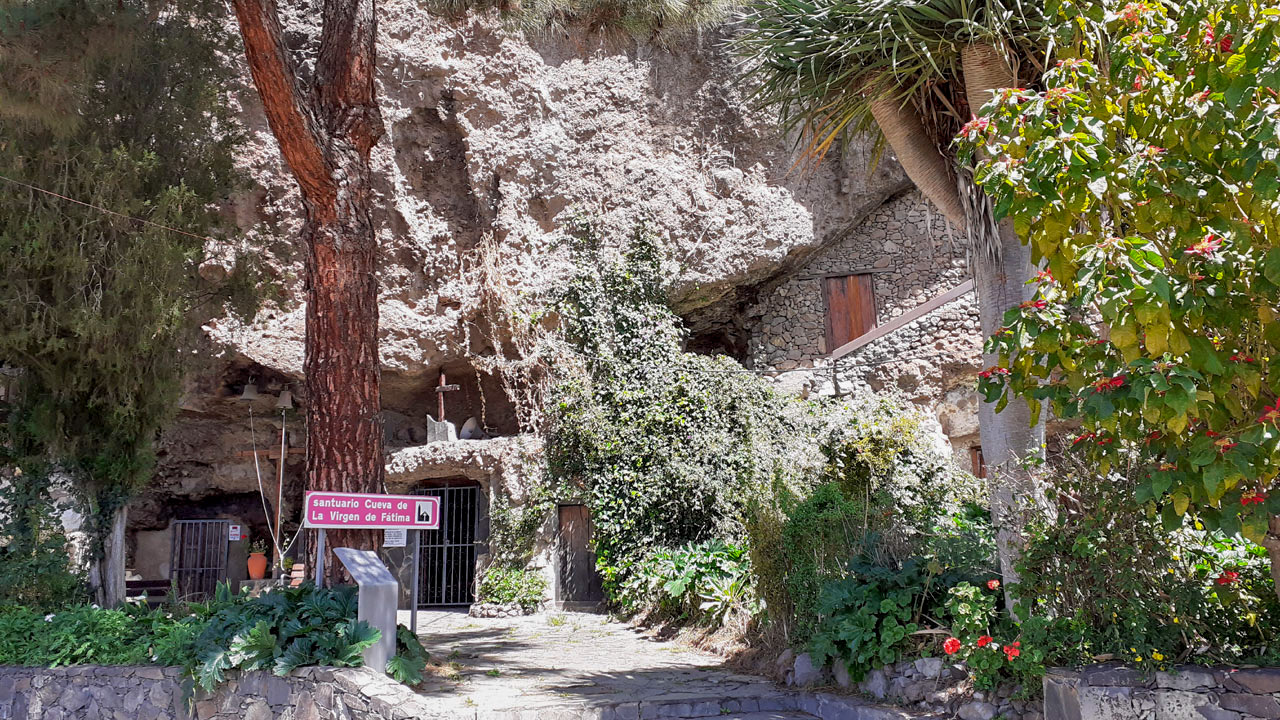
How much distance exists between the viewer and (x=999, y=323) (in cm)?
496

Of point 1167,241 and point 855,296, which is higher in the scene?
point 855,296

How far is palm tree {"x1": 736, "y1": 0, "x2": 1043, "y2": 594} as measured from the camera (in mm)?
4723

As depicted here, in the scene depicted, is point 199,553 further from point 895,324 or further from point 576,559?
point 895,324

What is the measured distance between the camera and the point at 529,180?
1194cm

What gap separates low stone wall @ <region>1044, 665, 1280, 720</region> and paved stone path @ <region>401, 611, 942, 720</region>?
927 mm

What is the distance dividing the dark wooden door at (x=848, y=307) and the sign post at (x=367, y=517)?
7605 millimetres

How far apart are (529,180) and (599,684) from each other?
7606 mm

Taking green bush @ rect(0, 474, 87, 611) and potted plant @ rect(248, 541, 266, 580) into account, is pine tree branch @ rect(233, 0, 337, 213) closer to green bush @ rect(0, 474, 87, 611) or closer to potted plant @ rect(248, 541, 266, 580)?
green bush @ rect(0, 474, 87, 611)

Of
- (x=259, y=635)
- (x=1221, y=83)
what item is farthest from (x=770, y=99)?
(x=259, y=635)

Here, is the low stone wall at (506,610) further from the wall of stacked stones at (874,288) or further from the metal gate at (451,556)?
the wall of stacked stones at (874,288)

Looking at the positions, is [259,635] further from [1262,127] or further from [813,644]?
[1262,127]

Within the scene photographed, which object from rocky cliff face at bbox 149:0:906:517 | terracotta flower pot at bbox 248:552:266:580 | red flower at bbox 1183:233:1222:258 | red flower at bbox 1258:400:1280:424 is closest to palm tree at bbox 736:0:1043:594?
red flower at bbox 1258:400:1280:424

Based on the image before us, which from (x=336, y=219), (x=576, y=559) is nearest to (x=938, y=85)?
(x=336, y=219)

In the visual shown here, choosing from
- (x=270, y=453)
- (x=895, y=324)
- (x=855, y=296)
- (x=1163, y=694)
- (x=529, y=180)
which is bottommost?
(x=1163, y=694)
